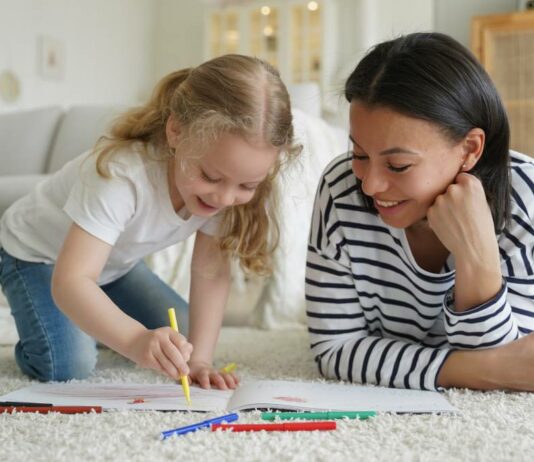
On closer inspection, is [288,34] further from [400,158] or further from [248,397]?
[248,397]

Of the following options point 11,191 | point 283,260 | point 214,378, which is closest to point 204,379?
point 214,378

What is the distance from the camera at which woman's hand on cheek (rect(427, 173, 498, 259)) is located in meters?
0.97

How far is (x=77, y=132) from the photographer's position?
2850 mm

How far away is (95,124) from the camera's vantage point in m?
2.82

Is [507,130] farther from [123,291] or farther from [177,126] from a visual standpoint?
[123,291]

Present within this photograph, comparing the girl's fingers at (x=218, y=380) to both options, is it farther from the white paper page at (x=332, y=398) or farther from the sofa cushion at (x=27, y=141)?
the sofa cushion at (x=27, y=141)

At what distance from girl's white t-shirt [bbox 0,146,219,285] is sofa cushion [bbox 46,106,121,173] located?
144 centimetres

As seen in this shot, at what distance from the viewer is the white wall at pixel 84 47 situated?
3799mm

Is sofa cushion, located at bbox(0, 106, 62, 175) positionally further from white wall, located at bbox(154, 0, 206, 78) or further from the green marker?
the green marker

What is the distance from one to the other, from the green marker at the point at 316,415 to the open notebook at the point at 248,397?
0.7 inches

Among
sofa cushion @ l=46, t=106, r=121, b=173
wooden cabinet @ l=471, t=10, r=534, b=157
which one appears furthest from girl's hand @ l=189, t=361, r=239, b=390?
wooden cabinet @ l=471, t=10, r=534, b=157

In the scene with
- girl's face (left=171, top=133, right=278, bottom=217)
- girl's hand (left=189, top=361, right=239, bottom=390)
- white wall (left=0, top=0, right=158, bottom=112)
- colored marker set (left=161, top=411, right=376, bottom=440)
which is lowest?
girl's hand (left=189, top=361, right=239, bottom=390)

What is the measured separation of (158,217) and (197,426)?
17.7 inches

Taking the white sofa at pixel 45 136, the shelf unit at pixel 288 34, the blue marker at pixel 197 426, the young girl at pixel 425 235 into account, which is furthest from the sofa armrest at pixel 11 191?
the shelf unit at pixel 288 34
